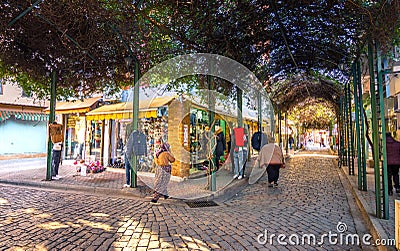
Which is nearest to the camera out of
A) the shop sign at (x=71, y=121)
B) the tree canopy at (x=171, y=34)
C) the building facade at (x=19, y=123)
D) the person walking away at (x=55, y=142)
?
the tree canopy at (x=171, y=34)

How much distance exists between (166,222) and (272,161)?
180 inches

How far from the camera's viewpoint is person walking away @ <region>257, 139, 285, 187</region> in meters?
8.15

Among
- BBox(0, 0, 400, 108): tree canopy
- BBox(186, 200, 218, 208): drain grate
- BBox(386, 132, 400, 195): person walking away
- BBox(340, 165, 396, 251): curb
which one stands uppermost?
BBox(0, 0, 400, 108): tree canopy

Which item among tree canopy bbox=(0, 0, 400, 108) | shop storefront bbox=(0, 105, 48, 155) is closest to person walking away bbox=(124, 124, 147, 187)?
tree canopy bbox=(0, 0, 400, 108)

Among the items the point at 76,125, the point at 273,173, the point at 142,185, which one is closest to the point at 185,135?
the point at 142,185

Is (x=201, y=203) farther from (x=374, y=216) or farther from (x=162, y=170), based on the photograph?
(x=374, y=216)

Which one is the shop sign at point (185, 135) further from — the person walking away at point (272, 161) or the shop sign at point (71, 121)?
the shop sign at point (71, 121)

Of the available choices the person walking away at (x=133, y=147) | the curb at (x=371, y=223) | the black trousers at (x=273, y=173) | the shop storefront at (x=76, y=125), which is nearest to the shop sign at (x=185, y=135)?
the person walking away at (x=133, y=147)

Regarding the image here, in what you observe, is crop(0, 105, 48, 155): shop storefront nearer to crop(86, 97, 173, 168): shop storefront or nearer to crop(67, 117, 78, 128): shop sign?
crop(67, 117, 78, 128): shop sign

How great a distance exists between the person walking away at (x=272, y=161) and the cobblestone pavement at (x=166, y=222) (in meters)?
1.18

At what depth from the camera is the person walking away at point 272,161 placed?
26.7ft

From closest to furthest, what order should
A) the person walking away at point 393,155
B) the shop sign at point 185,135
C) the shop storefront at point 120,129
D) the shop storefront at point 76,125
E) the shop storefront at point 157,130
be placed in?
1. the person walking away at point 393,155
2. the shop storefront at point 157,130
3. the shop sign at point 185,135
4. the shop storefront at point 120,129
5. the shop storefront at point 76,125

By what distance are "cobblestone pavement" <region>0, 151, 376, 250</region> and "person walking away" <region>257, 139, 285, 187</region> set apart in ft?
3.86

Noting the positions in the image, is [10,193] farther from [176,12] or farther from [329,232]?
[329,232]
